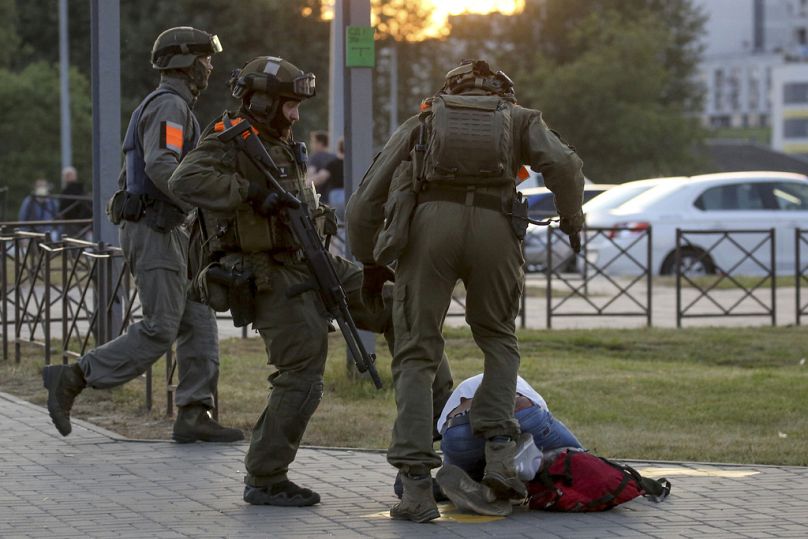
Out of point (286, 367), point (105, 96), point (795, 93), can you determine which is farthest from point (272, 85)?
point (795, 93)

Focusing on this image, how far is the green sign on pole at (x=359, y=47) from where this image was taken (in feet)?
32.2

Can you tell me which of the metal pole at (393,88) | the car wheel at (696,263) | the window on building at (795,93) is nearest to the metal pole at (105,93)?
the car wheel at (696,263)

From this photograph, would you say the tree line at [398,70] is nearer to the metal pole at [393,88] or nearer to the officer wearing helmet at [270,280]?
the metal pole at [393,88]

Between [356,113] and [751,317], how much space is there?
6.79m

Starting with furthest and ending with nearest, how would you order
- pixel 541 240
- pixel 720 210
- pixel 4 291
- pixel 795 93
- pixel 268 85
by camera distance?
1. pixel 795 93
2. pixel 541 240
3. pixel 720 210
4. pixel 4 291
5. pixel 268 85

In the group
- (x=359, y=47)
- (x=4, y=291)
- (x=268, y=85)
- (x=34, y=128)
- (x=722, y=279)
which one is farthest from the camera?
(x=34, y=128)

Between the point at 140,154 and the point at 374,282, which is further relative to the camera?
the point at 140,154

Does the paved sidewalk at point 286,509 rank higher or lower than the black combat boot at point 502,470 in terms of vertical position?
lower

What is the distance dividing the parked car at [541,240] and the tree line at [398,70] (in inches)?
724

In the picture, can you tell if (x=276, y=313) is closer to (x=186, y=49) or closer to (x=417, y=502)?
(x=417, y=502)

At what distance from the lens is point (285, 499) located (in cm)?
638

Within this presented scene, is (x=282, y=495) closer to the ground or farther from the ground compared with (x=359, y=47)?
closer to the ground

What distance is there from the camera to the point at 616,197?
2266cm

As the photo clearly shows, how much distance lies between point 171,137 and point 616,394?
361 cm
